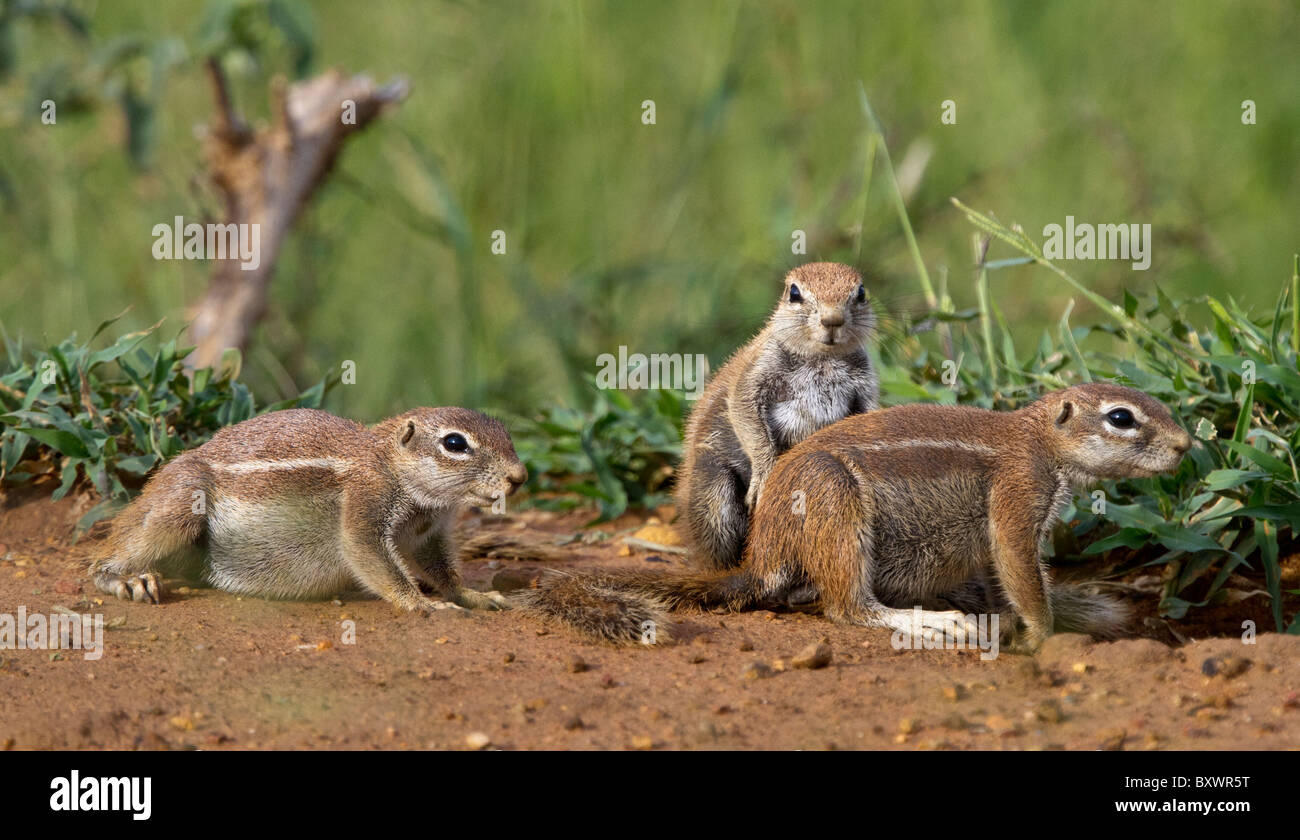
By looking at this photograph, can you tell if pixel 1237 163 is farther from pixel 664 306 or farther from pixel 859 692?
pixel 859 692

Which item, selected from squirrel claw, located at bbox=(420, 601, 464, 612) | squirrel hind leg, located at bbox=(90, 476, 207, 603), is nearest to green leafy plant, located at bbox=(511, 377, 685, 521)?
squirrel claw, located at bbox=(420, 601, 464, 612)

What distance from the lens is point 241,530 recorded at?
525 cm

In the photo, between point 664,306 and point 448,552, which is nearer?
point 448,552

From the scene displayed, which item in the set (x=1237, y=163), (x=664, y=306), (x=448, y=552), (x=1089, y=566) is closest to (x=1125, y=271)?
(x=1237, y=163)

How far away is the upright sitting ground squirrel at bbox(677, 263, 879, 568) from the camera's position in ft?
18.9

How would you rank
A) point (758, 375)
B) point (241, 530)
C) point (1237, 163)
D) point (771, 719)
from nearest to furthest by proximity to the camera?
1. point (771, 719)
2. point (241, 530)
3. point (758, 375)
4. point (1237, 163)

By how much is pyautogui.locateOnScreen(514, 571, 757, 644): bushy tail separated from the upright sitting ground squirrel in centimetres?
38

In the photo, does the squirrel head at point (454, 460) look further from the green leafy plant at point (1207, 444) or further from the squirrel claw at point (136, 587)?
the green leafy plant at point (1207, 444)

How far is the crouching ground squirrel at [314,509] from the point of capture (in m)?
5.20

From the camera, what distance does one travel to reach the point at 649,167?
10.5 m

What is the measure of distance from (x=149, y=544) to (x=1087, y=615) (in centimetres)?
366

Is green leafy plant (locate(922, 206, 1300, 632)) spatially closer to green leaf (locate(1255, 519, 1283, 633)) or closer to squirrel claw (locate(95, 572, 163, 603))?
green leaf (locate(1255, 519, 1283, 633))

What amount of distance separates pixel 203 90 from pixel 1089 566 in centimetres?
843

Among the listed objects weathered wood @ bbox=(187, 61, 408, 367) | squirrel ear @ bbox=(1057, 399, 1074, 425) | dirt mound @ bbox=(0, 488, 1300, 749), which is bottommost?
dirt mound @ bbox=(0, 488, 1300, 749)
